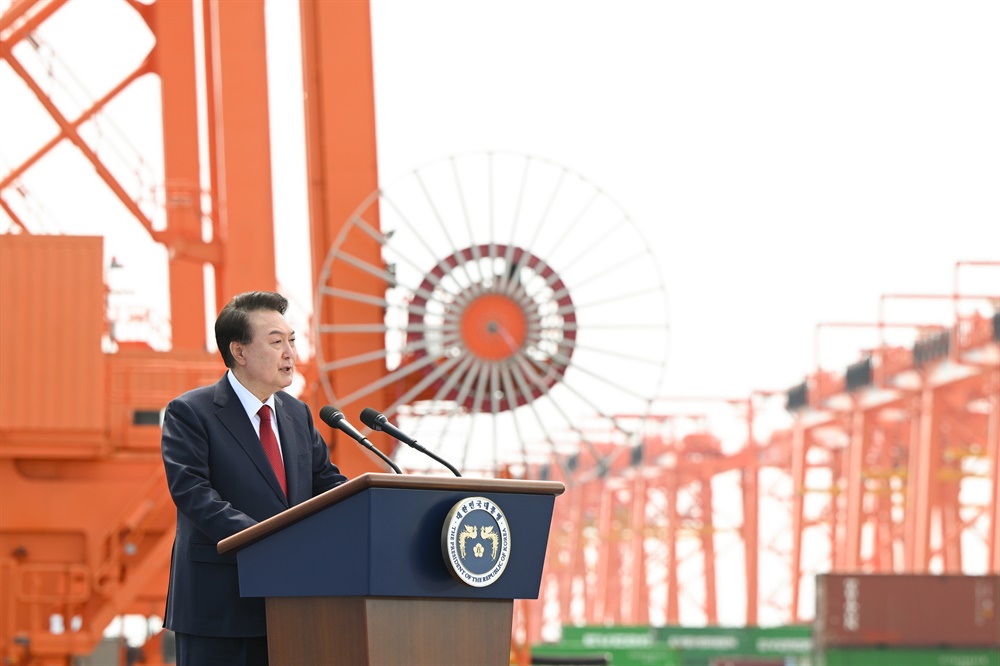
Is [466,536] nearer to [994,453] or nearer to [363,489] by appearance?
[363,489]

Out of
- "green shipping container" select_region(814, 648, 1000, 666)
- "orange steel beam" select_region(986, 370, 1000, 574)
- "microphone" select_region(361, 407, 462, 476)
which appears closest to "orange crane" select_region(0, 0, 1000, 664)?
"microphone" select_region(361, 407, 462, 476)

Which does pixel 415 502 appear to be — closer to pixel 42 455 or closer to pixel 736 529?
pixel 42 455

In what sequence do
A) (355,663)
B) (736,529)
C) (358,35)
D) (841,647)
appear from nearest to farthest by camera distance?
(355,663)
(358,35)
(841,647)
(736,529)

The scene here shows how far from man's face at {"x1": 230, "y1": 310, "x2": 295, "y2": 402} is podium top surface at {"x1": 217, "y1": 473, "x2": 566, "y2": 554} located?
433mm

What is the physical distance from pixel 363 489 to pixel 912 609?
80.8ft

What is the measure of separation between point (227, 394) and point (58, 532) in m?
9.27

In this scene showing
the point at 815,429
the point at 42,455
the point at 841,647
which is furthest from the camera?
the point at 815,429

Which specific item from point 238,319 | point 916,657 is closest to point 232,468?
point 238,319

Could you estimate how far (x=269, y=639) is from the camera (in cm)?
325

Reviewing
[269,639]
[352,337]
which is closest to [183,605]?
[269,639]

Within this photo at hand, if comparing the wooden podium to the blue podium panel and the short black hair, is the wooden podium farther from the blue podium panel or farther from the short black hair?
the short black hair

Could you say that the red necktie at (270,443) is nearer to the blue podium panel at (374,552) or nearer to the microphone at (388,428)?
the microphone at (388,428)

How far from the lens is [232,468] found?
3492 mm

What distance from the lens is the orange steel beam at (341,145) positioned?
9.74 meters
